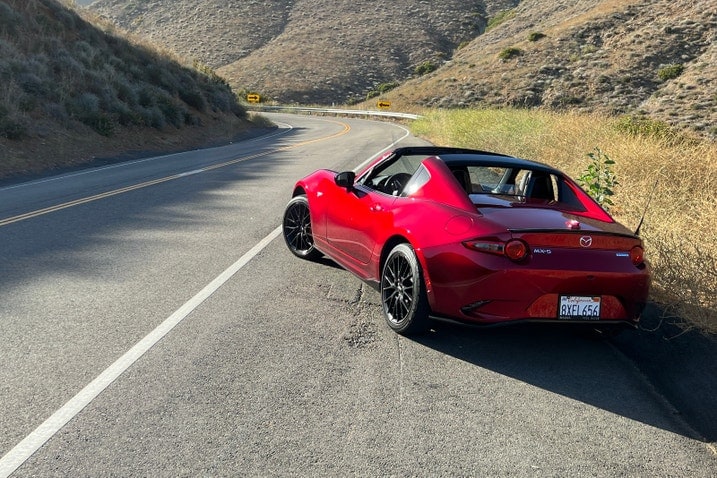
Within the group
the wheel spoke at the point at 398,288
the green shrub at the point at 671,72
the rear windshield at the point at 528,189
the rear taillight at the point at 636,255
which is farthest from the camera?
the green shrub at the point at 671,72

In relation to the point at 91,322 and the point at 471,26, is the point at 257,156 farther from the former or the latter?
the point at 471,26

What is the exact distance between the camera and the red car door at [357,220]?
594cm

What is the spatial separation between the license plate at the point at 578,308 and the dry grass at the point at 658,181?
34.9 inches

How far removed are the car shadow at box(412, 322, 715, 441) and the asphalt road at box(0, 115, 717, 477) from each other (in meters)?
0.02

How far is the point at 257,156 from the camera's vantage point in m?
21.1

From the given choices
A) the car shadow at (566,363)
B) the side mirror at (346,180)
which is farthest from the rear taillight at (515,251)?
the side mirror at (346,180)

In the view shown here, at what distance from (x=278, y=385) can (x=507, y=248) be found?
70.9 inches

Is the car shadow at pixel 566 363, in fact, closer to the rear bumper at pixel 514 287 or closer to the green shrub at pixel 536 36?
the rear bumper at pixel 514 287

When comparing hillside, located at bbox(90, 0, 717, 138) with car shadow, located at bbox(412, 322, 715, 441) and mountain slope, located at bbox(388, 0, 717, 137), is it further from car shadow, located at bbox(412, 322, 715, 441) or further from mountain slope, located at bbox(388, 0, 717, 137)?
car shadow, located at bbox(412, 322, 715, 441)

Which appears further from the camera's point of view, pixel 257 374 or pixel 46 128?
pixel 46 128

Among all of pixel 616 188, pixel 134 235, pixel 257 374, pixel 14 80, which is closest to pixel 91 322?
pixel 257 374

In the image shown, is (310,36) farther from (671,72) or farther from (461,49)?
(671,72)

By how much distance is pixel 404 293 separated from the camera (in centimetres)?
531

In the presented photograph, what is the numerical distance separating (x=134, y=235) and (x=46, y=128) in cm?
1430
